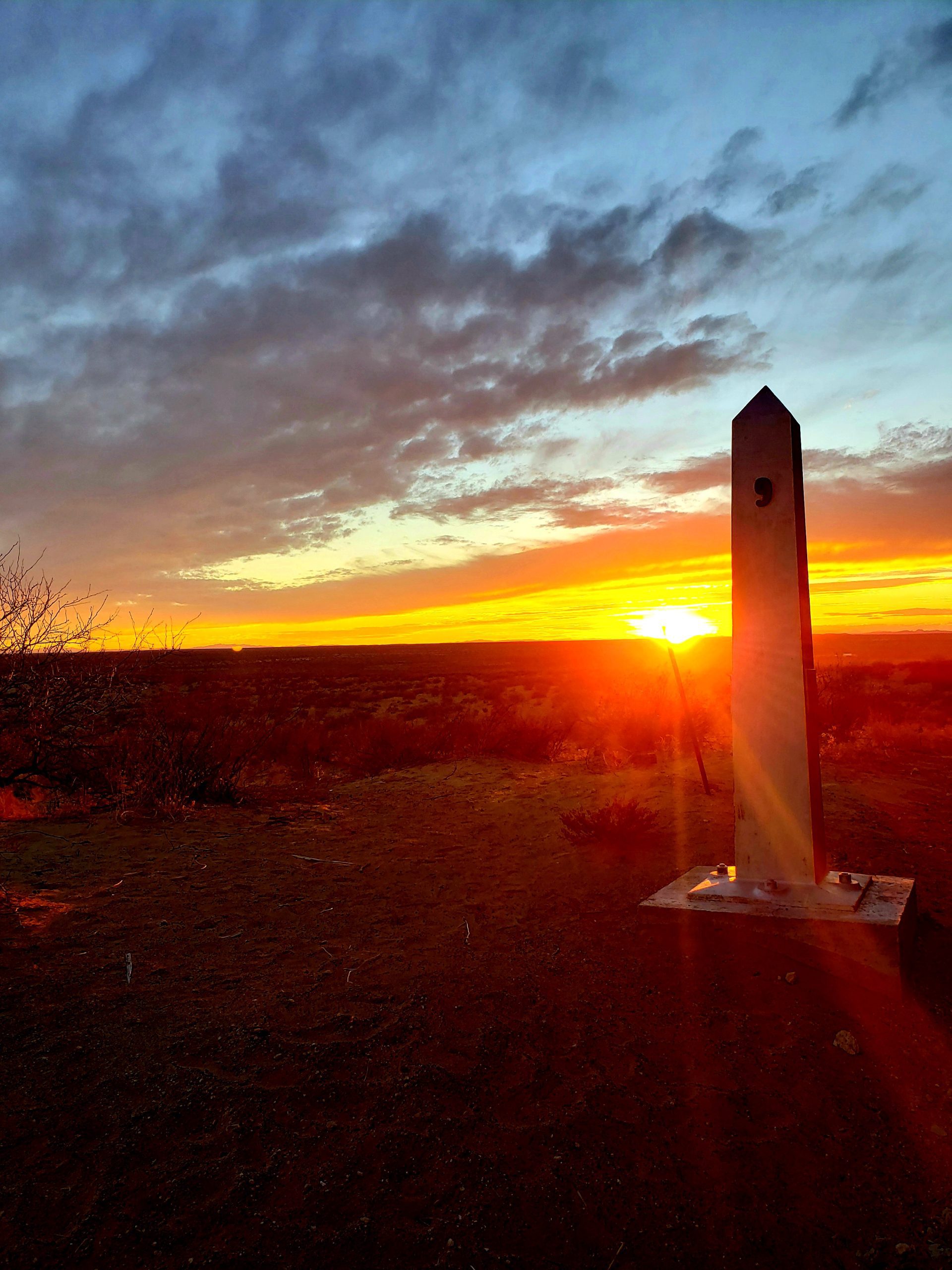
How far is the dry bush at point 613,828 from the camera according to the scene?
6.95 metres

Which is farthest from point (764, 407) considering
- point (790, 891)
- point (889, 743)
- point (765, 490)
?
point (889, 743)

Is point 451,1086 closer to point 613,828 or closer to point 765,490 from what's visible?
point 765,490

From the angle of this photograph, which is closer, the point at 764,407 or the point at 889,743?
the point at 764,407

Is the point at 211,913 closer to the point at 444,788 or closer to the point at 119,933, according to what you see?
the point at 119,933

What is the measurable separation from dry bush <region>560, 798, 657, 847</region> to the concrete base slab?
2.14 m

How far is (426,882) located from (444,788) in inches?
159

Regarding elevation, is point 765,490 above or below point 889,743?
above

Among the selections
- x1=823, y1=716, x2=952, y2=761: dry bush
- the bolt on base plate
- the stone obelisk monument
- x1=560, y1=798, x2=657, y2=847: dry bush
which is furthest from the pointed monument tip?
x1=823, y1=716, x2=952, y2=761: dry bush

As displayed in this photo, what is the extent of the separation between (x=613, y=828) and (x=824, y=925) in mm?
3016

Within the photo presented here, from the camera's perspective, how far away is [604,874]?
20.3 ft

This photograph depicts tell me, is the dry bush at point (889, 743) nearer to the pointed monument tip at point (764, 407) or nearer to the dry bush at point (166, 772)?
the pointed monument tip at point (764, 407)

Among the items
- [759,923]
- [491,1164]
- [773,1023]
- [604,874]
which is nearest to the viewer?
[491,1164]

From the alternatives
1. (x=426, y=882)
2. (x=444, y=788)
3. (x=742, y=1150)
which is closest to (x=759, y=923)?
(x=742, y=1150)

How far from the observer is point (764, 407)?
4.65 m
